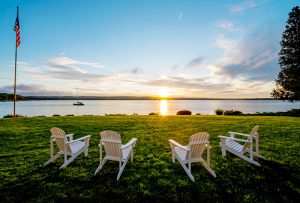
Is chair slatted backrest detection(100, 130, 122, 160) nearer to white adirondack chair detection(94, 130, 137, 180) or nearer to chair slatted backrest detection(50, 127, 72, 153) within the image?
white adirondack chair detection(94, 130, 137, 180)

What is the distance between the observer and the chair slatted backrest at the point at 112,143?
15.8 feet

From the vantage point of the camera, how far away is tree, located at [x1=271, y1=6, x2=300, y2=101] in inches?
1216

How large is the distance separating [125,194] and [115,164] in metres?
1.88

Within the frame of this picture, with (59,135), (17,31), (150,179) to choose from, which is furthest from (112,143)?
(17,31)

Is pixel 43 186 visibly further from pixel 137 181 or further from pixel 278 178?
pixel 278 178

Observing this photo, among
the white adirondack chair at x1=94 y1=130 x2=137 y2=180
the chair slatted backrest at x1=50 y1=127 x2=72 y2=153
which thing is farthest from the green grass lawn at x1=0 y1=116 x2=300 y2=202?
the chair slatted backrest at x1=50 y1=127 x2=72 y2=153

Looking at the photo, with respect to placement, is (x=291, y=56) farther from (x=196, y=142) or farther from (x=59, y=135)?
(x=59, y=135)

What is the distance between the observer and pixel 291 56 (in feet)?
102

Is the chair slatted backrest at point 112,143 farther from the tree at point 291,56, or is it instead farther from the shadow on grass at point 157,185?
the tree at point 291,56

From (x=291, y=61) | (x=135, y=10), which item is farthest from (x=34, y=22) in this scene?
(x=291, y=61)

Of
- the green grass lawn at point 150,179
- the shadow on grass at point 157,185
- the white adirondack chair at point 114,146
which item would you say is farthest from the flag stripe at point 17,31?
the white adirondack chair at point 114,146

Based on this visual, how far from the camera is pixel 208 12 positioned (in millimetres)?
12555

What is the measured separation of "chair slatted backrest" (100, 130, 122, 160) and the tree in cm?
3459

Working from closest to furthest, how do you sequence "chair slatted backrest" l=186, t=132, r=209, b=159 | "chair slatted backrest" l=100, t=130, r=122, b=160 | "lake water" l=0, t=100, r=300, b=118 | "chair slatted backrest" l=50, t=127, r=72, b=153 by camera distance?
"chair slatted backrest" l=186, t=132, r=209, b=159 → "chair slatted backrest" l=100, t=130, r=122, b=160 → "chair slatted backrest" l=50, t=127, r=72, b=153 → "lake water" l=0, t=100, r=300, b=118
